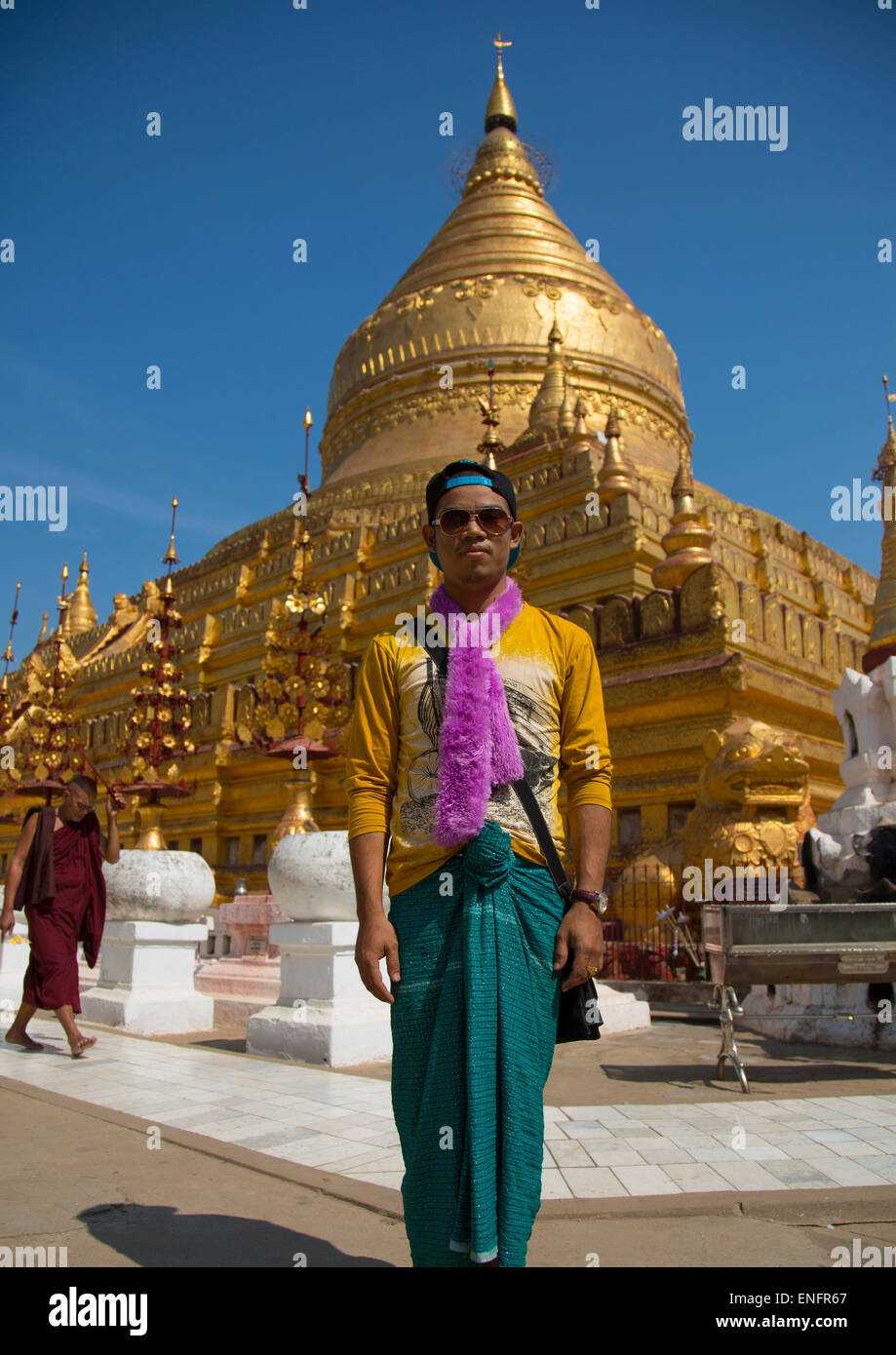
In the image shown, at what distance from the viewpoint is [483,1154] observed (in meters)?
2.15

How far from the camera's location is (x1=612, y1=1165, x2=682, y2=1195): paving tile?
3345mm

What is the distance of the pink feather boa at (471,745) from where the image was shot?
233 cm

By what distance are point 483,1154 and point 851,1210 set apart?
1.69 m

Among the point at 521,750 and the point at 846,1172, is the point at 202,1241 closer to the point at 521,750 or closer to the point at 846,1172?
the point at 521,750

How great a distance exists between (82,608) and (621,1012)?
3713cm

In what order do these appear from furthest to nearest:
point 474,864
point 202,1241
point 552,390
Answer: point 552,390 → point 202,1241 → point 474,864

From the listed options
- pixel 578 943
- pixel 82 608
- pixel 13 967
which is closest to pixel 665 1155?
pixel 578 943

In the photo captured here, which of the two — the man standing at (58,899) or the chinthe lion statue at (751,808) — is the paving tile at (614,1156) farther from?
the chinthe lion statue at (751,808)

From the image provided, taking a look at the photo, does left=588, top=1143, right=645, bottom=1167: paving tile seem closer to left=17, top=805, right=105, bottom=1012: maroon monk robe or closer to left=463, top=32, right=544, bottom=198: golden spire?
left=17, top=805, right=105, bottom=1012: maroon monk robe

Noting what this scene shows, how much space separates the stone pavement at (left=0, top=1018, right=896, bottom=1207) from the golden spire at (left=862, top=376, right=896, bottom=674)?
5.78m

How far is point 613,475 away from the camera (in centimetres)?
1772

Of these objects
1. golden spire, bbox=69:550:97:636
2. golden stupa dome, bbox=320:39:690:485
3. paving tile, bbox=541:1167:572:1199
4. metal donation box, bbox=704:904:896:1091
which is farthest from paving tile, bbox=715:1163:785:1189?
golden spire, bbox=69:550:97:636
